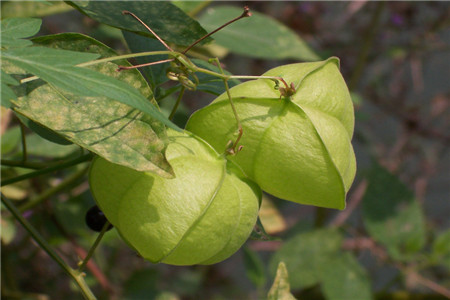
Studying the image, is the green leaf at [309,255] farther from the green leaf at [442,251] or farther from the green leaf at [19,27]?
the green leaf at [19,27]

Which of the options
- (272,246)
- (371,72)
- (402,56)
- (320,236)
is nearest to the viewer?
(320,236)

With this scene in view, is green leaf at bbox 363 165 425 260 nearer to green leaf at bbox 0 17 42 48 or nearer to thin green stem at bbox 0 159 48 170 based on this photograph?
thin green stem at bbox 0 159 48 170

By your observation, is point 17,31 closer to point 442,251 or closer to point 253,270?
point 253,270

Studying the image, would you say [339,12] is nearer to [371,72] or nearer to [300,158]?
[371,72]

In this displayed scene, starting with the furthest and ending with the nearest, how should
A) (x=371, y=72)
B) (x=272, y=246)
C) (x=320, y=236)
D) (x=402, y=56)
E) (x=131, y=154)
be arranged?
1. (x=371, y=72)
2. (x=402, y=56)
3. (x=272, y=246)
4. (x=320, y=236)
5. (x=131, y=154)

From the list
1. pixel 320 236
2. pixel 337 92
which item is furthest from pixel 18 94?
pixel 320 236

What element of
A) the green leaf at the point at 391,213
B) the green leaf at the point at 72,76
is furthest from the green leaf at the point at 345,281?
A: the green leaf at the point at 72,76

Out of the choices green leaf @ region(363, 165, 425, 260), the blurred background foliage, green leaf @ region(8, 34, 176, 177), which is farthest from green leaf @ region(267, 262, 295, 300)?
green leaf @ region(363, 165, 425, 260)
